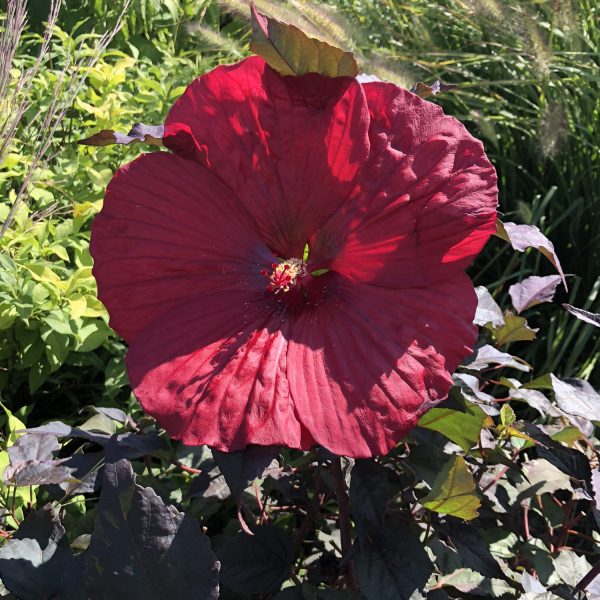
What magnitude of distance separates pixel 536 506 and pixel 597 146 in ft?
5.09

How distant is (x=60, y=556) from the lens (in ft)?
2.49

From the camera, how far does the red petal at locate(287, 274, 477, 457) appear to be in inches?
29.6

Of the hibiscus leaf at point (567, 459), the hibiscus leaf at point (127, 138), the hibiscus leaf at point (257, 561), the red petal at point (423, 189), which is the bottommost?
the hibiscus leaf at point (257, 561)

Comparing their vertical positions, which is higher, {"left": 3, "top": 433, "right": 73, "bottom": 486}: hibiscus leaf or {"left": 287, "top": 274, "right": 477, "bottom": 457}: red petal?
{"left": 287, "top": 274, "right": 477, "bottom": 457}: red petal

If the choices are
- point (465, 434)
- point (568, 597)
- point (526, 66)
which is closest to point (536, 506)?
point (568, 597)

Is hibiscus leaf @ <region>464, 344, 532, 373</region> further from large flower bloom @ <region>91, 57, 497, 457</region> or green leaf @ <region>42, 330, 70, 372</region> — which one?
green leaf @ <region>42, 330, 70, 372</region>

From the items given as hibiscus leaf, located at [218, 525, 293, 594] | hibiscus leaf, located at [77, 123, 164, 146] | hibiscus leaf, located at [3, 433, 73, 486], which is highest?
hibiscus leaf, located at [77, 123, 164, 146]

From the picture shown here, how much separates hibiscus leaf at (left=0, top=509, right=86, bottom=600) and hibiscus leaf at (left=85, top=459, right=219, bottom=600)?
0.40ft

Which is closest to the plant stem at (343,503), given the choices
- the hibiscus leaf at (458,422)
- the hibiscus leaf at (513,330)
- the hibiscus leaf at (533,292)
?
the hibiscus leaf at (458,422)

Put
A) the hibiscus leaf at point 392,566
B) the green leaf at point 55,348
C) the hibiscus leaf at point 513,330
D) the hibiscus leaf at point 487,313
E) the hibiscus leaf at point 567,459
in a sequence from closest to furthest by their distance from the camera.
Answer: the hibiscus leaf at point 392,566
the hibiscus leaf at point 567,459
the hibiscus leaf at point 487,313
the hibiscus leaf at point 513,330
the green leaf at point 55,348

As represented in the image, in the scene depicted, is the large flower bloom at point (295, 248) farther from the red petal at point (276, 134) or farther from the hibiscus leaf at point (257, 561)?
the hibiscus leaf at point (257, 561)

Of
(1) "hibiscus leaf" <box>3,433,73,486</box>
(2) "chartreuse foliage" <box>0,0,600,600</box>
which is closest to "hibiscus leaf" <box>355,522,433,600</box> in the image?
(2) "chartreuse foliage" <box>0,0,600,600</box>

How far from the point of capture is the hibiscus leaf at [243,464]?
76 centimetres

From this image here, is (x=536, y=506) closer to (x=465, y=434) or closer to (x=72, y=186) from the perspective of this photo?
(x=465, y=434)
